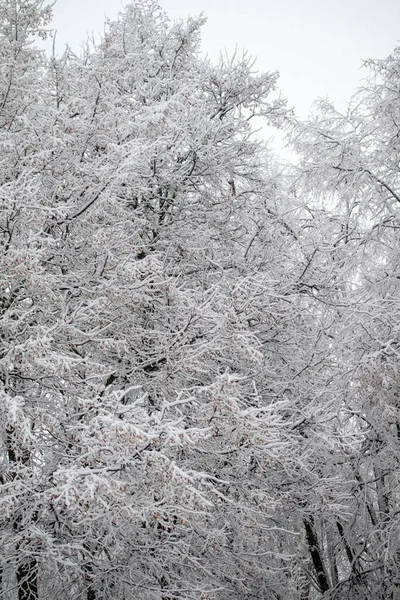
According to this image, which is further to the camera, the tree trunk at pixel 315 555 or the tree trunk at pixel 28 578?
the tree trunk at pixel 315 555

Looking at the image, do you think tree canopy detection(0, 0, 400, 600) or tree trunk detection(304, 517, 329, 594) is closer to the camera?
tree canopy detection(0, 0, 400, 600)

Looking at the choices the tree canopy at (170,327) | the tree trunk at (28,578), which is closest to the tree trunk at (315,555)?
the tree canopy at (170,327)

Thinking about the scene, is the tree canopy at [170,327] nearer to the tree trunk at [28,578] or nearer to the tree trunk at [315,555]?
the tree trunk at [28,578]

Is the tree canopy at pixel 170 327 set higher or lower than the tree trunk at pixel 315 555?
higher

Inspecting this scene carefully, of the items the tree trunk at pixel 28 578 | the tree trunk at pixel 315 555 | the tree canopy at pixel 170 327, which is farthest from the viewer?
the tree trunk at pixel 315 555

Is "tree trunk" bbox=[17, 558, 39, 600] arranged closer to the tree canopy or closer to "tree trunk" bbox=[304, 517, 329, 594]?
the tree canopy

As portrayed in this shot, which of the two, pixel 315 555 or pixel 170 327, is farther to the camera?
pixel 315 555

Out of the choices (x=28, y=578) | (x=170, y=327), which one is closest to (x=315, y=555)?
(x=28, y=578)

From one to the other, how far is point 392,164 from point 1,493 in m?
5.86

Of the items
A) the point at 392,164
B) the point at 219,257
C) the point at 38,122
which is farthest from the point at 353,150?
the point at 38,122

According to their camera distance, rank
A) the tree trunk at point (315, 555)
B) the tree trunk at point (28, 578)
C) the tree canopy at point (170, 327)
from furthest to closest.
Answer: the tree trunk at point (315, 555)
the tree trunk at point (28, 578)
the tree canopy at point (170, 327)

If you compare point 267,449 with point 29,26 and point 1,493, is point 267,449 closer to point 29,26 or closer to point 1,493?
point 1,493

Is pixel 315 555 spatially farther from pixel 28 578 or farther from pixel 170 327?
pixel 170 327

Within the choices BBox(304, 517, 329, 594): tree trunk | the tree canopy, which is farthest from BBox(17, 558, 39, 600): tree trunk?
BBox(304, 517, 329, 594): tree trunk
